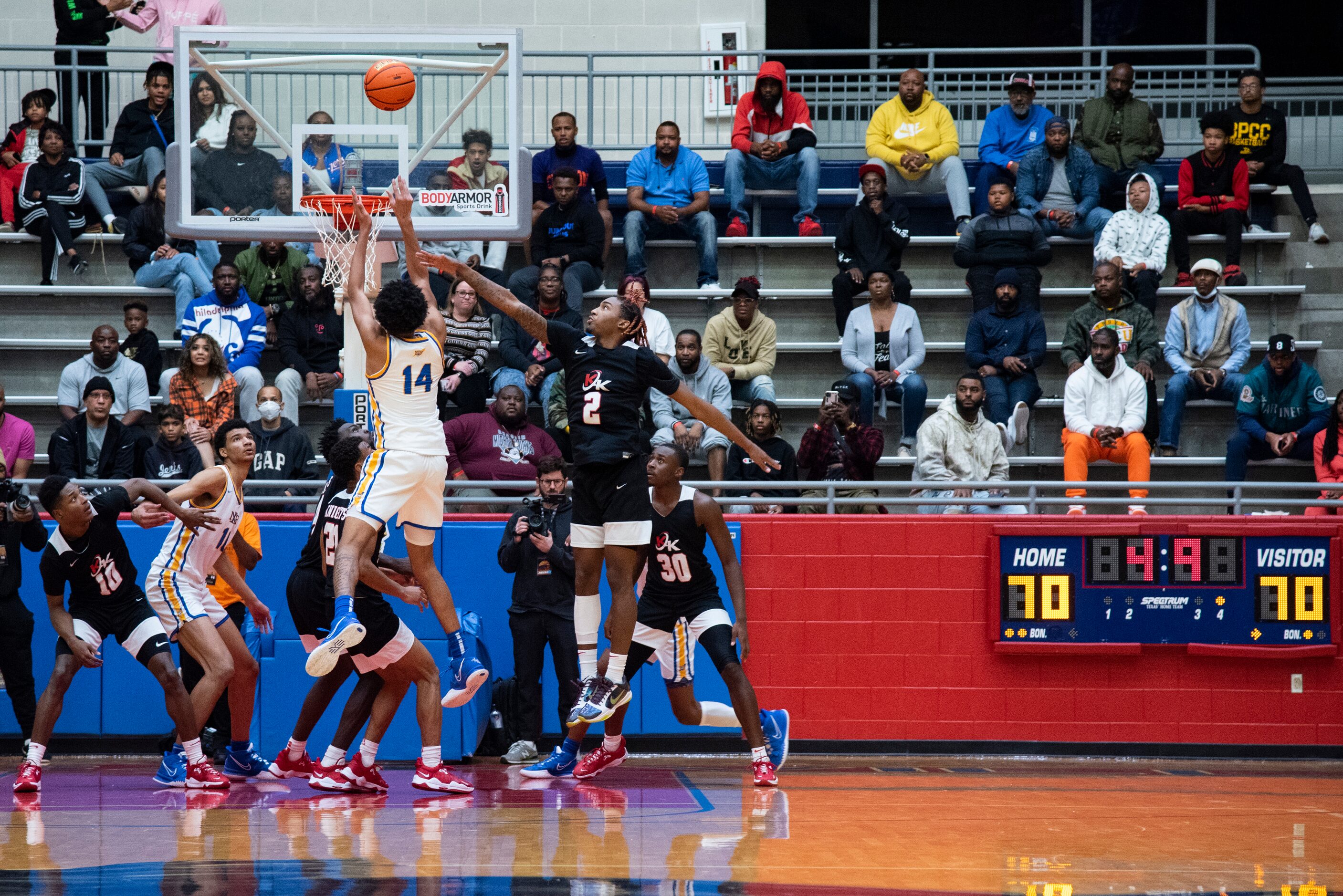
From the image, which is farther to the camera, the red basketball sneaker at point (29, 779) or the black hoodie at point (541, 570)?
the black hoodie at point (541, 570)

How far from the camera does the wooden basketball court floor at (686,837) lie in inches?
234

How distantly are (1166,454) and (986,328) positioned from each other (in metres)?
2.05

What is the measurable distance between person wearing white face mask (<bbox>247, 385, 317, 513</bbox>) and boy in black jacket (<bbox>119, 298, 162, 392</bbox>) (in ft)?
5.59

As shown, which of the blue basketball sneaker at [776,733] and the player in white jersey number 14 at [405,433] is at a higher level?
the player in white jersey number 14 at [405,433]

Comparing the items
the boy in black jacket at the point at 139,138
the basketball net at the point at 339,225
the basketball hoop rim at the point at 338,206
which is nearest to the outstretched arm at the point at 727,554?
the basketball net at the point at 339,225

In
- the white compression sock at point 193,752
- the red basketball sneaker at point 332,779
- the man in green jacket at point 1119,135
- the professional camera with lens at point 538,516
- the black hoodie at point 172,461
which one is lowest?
the red basketball sneaker at point 332,779

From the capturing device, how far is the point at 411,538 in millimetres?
8000

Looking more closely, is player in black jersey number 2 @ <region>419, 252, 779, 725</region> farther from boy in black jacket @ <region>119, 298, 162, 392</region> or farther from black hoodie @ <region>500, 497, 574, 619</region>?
boy in black jacket @ <region>119, 298, 162, 392</region>

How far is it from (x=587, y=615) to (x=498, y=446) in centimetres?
357

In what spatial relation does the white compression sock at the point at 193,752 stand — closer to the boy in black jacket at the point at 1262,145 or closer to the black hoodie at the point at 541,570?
the black hoodie at the point at 541,570

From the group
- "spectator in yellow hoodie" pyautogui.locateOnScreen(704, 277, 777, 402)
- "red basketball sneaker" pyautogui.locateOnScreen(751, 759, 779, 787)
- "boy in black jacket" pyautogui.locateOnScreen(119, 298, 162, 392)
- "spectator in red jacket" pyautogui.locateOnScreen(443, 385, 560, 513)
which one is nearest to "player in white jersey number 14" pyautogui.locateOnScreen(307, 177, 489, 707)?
"red basketball sneaker" pyautogui.locateOnScreen(751, 759, 779, 787)

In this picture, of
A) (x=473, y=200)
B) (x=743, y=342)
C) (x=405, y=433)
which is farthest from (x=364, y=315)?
(x=743, y=342)

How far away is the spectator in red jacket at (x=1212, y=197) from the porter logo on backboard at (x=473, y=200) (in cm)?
727

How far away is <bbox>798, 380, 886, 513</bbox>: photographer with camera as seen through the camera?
38.4ft
